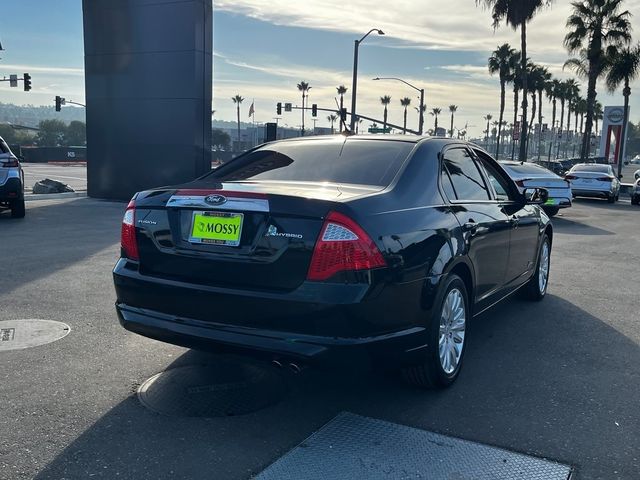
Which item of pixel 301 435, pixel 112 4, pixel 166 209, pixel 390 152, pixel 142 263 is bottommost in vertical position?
pixel 301 435

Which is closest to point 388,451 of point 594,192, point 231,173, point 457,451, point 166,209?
point 457,451

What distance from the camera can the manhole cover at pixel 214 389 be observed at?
147 inches

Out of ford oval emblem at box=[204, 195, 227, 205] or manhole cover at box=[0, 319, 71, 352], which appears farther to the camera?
manhole cover at box=[0, 319, 71, 352]

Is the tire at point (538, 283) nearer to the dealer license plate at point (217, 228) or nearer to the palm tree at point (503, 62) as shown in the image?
the dealer license plate at point (217, 228)

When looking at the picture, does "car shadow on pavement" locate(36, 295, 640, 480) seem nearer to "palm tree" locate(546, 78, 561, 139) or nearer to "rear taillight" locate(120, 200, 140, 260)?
"rear taillight" locate(120, 200, 140, 260)

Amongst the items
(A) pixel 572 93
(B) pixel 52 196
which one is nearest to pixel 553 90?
(A) pixel 572 93

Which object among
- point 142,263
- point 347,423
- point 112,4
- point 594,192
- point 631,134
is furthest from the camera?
point 631,134

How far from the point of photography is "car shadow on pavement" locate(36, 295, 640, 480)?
313 centimetres

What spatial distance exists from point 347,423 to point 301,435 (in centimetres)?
31

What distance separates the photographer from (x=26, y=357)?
4.53 m

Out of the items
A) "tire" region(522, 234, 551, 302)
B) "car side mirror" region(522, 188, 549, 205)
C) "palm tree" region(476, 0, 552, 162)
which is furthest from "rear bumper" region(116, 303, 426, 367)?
"palm tree" region(476, 0, 552, 162)

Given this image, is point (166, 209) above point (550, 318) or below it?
above

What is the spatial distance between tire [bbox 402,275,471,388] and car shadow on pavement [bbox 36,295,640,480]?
0.39ft

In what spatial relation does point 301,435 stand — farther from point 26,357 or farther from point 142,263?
point 26,357
